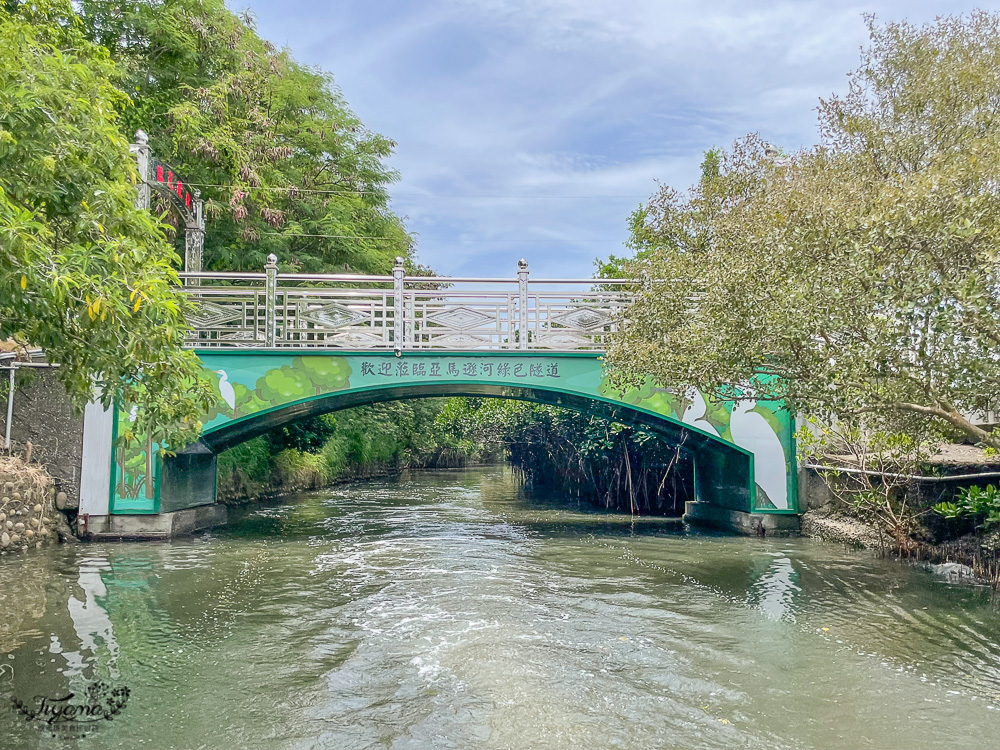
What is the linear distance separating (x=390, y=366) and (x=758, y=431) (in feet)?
16.5

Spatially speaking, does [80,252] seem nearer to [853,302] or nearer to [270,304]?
[853,302]

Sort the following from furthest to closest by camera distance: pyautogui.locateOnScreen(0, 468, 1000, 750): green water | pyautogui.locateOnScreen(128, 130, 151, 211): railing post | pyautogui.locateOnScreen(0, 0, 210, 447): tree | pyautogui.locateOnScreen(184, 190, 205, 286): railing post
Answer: pyautogui.locateOnScreen(184, 190, 205, 286): railing post
pyautogui.locateOnScreen(128, 130, 151, 211): railing post
pyautogui.locateOnScreen(0, 468, 1000, 750): green water
pyautogui.locateOnScreen(0, 0, 210, 447): tree

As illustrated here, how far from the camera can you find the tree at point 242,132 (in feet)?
46.5

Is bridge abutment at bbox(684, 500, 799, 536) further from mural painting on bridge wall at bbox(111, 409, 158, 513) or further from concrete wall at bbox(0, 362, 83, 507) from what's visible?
concrete wall at bbox(0, 362, 83, 507)

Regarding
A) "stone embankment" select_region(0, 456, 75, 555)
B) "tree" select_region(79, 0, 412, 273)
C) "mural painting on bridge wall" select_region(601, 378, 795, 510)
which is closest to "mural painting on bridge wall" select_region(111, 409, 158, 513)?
"stone embankment" select_region(0, 456, 75, 555)

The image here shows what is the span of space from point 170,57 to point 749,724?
15.8 m

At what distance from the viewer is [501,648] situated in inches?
213

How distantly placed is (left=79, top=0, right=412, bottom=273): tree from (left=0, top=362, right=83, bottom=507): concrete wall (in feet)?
16.1

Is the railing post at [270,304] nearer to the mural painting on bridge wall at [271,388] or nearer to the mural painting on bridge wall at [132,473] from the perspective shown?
the mural painting on bridge wall at [271,388]

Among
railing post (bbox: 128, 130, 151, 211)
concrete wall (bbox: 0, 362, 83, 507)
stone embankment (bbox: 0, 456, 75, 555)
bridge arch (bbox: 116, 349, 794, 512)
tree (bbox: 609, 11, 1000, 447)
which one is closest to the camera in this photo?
tree (bbox: 609, 11, 1000, 447)

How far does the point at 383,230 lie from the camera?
19516 millimetres

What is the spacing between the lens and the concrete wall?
10180 mm

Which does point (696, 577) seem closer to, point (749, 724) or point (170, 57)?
point (749, 724)

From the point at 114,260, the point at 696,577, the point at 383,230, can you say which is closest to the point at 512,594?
the point at 696,577
